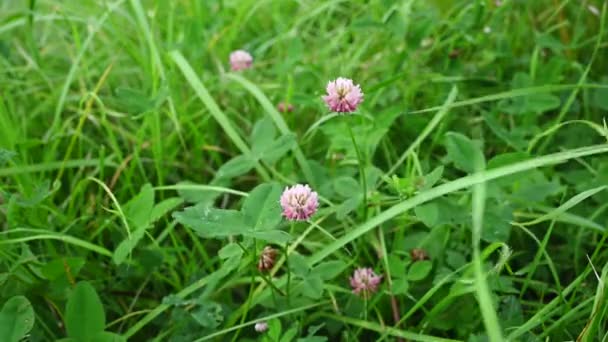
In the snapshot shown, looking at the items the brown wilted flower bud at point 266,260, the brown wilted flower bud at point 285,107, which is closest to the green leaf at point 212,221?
the brown wilted flower bud at point 266,260

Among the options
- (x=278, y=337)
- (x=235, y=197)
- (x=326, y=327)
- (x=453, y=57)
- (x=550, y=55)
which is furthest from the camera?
(x=550, y=55)

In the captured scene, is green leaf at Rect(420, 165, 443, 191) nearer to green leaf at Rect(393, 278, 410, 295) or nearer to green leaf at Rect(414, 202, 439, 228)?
green leaf at Rect(414, 202, 439, 228)

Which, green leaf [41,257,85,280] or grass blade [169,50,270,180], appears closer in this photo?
green leaf [41,257,85,280]

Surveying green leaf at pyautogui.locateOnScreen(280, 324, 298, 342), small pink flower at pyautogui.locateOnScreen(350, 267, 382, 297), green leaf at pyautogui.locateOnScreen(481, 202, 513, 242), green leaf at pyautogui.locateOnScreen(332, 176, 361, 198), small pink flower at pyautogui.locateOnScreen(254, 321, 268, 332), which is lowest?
small pink flower at pyautogui.locateOnScreen(254, 321, 268, 332)

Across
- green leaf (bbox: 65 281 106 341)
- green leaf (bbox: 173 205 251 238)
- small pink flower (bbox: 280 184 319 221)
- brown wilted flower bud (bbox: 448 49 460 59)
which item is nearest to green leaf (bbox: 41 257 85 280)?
green leaf (bbox: 65 281 106 341)

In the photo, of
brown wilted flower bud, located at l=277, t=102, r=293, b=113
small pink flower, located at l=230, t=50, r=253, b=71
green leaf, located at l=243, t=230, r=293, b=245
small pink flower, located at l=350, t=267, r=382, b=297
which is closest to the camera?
green leaf, located at l=243, t=230, r=293, b=245

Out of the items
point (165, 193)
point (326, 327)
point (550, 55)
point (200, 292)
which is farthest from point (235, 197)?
point (550, 55)

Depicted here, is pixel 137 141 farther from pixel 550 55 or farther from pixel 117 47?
pixel 550 55
